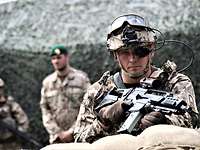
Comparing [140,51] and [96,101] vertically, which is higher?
[140,51]

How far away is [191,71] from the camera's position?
12820mm

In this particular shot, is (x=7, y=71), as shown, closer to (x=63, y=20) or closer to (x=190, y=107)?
(x=63, y=20)

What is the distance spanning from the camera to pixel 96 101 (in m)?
6.48

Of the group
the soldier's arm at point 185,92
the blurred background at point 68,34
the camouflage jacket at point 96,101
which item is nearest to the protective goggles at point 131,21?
the camouflage jacket at point 96,101

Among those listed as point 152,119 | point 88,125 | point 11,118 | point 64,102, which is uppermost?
point 152,119

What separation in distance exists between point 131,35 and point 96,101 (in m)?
0.46

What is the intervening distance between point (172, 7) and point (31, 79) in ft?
7.20

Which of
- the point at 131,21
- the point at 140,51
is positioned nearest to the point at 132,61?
the point at 140,51

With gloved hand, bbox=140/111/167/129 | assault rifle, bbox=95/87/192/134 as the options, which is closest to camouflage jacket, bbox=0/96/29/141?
assault rifle, bbox=95/87/192/134

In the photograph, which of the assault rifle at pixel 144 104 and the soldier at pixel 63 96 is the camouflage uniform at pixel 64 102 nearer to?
the soldier at pixel 63 96

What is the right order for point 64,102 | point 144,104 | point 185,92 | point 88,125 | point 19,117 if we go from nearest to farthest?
point 144,104 → point 185,92 → point 88,125 → point 64,102 → point 19,117

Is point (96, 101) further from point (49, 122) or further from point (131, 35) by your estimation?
point (49, 122)

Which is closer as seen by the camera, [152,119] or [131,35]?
[152,119]

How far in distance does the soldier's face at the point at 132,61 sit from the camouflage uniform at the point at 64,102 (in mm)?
5443
